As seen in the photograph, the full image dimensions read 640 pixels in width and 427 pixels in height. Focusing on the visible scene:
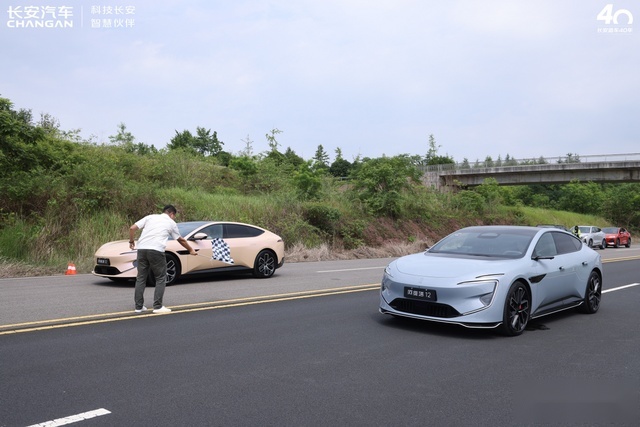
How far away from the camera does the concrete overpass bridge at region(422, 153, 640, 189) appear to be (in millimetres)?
55281

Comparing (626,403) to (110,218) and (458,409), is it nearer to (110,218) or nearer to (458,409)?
(458,409)

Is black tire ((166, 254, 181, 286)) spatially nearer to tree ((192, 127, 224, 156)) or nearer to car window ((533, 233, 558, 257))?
car window ((533, 233, 558, 257))

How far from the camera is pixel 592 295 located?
384 inches

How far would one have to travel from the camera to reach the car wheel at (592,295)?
9570 mm

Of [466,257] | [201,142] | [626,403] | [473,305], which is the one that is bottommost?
[626,403]

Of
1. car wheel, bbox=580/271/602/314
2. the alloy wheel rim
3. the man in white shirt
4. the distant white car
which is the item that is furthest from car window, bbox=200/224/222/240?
the distant white car

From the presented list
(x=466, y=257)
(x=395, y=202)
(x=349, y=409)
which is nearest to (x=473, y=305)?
(x=466, y=257)

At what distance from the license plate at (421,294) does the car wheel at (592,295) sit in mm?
3660

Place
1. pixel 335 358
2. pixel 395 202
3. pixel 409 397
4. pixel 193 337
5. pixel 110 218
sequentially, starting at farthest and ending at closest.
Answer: pixel 395 202, pixel 110 218, pixel 193 337, pixel 335 358, pixel 409 397

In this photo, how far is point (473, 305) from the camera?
7250mm

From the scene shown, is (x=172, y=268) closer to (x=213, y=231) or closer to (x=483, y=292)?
(x=213, y=231)

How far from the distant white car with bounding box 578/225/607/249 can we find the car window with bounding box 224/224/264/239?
91.6 feet

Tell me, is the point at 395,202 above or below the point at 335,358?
above

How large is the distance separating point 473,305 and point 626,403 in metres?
2.38
